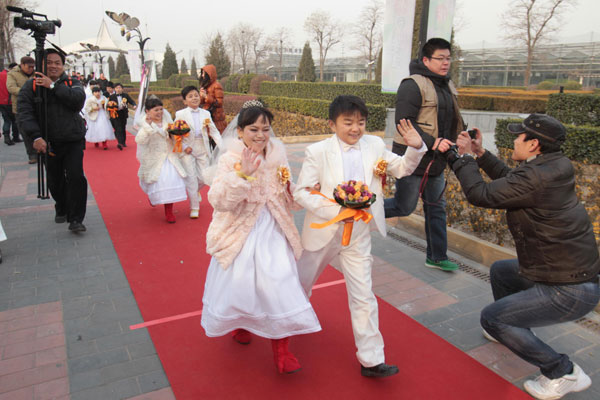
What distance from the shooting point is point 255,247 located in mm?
2977

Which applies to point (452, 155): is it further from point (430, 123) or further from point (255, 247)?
point (255, 247)

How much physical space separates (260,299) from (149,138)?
13.2ft

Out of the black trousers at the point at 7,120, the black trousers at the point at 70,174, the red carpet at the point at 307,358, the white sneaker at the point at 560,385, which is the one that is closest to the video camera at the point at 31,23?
the black trousers at the point at 70,174

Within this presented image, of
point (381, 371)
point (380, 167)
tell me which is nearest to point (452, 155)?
point (380, 167)

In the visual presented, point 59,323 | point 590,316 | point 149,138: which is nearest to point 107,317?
point 59,323

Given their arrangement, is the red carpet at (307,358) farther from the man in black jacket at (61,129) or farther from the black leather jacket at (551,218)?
the man in black jacket at (61,129)

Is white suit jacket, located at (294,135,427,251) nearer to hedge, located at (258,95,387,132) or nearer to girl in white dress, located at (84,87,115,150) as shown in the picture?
hedge, located at (258,95,387,132)

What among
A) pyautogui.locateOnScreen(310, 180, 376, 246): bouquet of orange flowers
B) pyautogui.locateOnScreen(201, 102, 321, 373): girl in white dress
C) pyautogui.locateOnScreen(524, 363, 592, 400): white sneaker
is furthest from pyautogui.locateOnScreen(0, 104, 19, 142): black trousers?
pyautogui.locateOnScreen(524, 363, 592, 400): white sneaker

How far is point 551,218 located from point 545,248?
182 millimetres

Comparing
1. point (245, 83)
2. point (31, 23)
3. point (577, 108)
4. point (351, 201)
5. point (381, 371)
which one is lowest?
point (381, 371)

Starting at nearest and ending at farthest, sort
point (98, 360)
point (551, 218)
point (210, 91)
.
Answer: point (551, 218), point (98, 360), point (210, 91)

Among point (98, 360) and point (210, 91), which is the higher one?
point (210, 91)

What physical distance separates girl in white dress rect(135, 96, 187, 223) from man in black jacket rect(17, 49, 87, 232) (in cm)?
79

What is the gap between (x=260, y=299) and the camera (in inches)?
115
